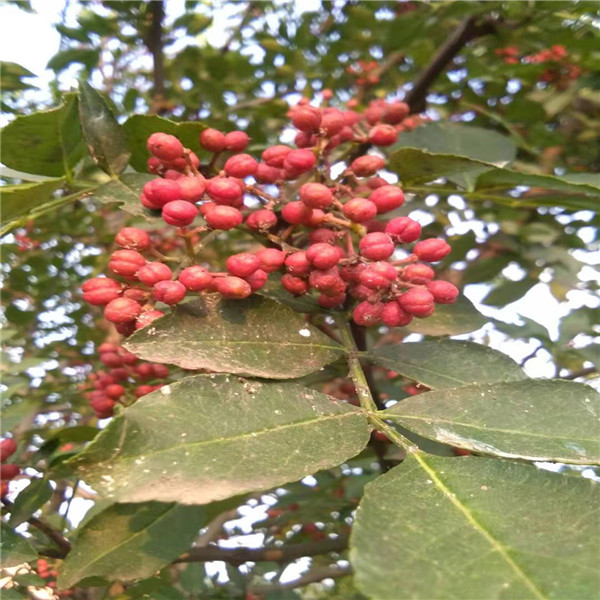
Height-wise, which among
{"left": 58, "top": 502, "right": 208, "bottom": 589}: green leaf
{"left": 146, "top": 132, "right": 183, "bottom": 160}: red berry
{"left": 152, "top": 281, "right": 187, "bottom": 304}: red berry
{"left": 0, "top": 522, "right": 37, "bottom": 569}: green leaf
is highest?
{"left": 146, "top": 132, "right": 183, "bottom": 160}: red berry

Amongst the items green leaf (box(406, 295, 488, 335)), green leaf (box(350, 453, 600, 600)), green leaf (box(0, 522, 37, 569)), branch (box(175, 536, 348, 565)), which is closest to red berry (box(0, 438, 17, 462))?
green leaf (box(0, 522, 37, 569))

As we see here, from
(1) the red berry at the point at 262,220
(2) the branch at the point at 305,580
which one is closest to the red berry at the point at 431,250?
(1) the red berry at the point at 262,220

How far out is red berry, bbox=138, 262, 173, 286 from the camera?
80 cm

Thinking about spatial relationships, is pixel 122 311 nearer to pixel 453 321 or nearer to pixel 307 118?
pixel 307 118

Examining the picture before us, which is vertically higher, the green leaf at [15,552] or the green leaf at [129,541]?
the green leaf at [129,541]

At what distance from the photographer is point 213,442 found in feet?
2.00

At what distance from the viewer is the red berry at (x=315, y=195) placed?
85 cm

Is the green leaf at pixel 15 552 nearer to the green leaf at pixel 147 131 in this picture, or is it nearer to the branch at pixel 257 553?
the branch at pixel 257 553

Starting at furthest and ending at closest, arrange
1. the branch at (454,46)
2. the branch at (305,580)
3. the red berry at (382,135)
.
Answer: the branch at (305,580), the branch at (454,46), the red berry at (382,135)

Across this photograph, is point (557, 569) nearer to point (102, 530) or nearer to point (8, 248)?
point (102, 530)

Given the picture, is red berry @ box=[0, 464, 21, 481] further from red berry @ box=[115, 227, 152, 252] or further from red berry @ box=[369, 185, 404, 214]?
red berry @ box=[369, 185, 404, 214]

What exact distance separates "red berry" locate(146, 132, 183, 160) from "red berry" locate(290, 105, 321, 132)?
0.19 metres

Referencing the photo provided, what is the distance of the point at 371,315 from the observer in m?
0.84

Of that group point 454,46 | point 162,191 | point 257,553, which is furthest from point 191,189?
point 454,46
